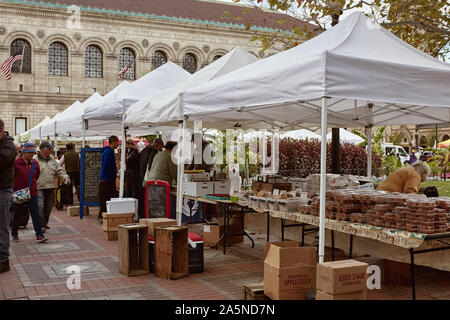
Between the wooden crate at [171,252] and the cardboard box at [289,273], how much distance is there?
1.94 meters

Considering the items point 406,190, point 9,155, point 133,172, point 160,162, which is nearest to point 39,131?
point 133,172

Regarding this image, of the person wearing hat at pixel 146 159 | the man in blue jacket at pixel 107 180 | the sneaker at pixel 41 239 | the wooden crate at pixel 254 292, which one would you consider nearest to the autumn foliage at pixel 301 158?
the person wearing hat at pixel 146 159

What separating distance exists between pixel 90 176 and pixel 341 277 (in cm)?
1031

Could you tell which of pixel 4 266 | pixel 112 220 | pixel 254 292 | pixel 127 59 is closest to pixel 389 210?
pixel 254 292

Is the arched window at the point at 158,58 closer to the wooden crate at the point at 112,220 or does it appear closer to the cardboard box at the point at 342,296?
the wooden crate at the point at 112,220

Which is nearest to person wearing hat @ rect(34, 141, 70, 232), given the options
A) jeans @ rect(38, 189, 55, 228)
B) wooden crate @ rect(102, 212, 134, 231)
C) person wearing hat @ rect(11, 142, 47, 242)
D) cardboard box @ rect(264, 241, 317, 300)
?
jeans @ rect(38, 189, 55, 228)

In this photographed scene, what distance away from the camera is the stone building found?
4366cm

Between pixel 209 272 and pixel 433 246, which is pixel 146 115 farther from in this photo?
pixel 433 246

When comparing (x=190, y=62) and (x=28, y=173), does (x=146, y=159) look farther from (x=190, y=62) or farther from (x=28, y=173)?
(x=190, y=62)

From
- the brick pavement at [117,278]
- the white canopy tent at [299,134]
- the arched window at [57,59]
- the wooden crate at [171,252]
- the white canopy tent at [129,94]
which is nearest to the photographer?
the brick pavement at [117,278]

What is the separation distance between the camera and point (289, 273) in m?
5.48

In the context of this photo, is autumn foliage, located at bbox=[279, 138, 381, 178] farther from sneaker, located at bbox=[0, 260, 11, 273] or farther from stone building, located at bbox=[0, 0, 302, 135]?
stone building, located at bbox=[0, 0, 302, 135]

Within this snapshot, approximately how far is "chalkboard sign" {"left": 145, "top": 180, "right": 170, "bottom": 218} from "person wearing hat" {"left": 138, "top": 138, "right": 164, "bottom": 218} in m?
1.73

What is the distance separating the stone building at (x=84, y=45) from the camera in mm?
43656
